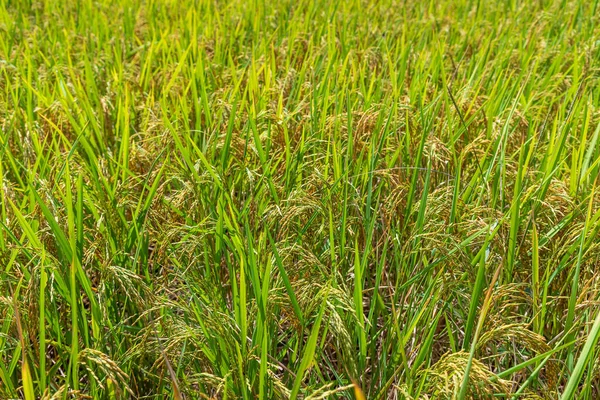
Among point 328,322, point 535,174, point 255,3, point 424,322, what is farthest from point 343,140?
point 255,3

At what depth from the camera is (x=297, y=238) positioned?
4.91 ft

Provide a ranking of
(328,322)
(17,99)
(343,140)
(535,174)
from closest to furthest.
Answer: (328,322) → (535,174) → (343,140) → (17,99)

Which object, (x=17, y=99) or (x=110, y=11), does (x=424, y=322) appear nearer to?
(x=17, y=99)

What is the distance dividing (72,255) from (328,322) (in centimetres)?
47

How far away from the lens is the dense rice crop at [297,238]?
119cm

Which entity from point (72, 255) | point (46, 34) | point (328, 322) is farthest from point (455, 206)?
point (46, 34)

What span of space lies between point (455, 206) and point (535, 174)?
1.25ft

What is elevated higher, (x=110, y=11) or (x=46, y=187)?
(x=46, y=187)

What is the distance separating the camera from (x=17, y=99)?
2215 millimetres

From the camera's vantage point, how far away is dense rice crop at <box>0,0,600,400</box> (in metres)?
1.19

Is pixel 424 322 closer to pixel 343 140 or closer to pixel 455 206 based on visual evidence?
pixel 455 206

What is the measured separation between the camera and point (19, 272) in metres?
1.39

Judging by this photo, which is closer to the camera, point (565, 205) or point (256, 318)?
point (256, 318)

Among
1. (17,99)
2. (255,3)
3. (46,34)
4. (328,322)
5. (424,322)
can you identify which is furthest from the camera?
(255,3)
